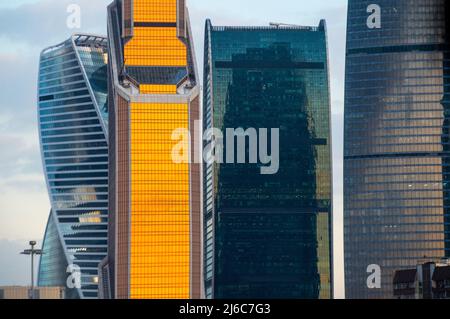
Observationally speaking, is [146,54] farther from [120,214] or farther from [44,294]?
[44,294]

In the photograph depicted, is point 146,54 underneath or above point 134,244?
above

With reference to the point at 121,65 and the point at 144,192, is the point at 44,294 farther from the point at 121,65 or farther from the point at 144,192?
the point at 121,65

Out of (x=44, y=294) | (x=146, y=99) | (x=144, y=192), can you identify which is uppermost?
(x=146, y=99)
